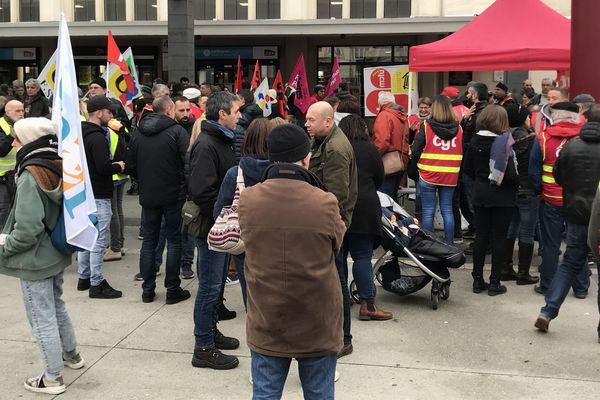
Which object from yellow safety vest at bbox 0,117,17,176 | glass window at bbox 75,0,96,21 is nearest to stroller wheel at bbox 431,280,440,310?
yellow safety vest at bbox 0,117,17,176

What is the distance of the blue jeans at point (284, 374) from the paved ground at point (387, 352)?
1.28m

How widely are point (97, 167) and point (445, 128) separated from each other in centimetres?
355

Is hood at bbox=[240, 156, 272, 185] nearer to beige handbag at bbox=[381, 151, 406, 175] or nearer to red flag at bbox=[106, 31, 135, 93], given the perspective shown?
beige handbag at bbox=[381, 151, 406, 175]

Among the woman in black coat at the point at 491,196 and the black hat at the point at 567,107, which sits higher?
the black hat at the point at 567,107

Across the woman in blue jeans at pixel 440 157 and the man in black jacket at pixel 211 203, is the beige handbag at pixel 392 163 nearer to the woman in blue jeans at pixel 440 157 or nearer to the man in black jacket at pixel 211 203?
the woman in blue jeans at pixel 440 157

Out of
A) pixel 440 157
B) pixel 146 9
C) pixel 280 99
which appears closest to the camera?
pixel 440 157

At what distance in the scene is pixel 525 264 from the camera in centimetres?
727

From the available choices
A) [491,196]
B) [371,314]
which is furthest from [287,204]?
[491,196]

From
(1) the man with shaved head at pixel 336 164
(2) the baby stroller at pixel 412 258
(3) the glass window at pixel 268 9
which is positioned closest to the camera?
(1) the man with shaved head at pixel 336 164

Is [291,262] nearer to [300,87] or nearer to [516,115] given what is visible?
[516,115]


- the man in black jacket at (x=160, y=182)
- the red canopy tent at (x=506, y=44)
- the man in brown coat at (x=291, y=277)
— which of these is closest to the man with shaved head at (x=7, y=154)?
the man in black jacket at (x=160, y=182)

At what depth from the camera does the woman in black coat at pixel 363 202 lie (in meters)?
5.66

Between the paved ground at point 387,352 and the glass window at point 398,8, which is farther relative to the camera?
the glass window at point 398,8

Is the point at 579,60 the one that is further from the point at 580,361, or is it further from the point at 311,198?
the point at 311,198
